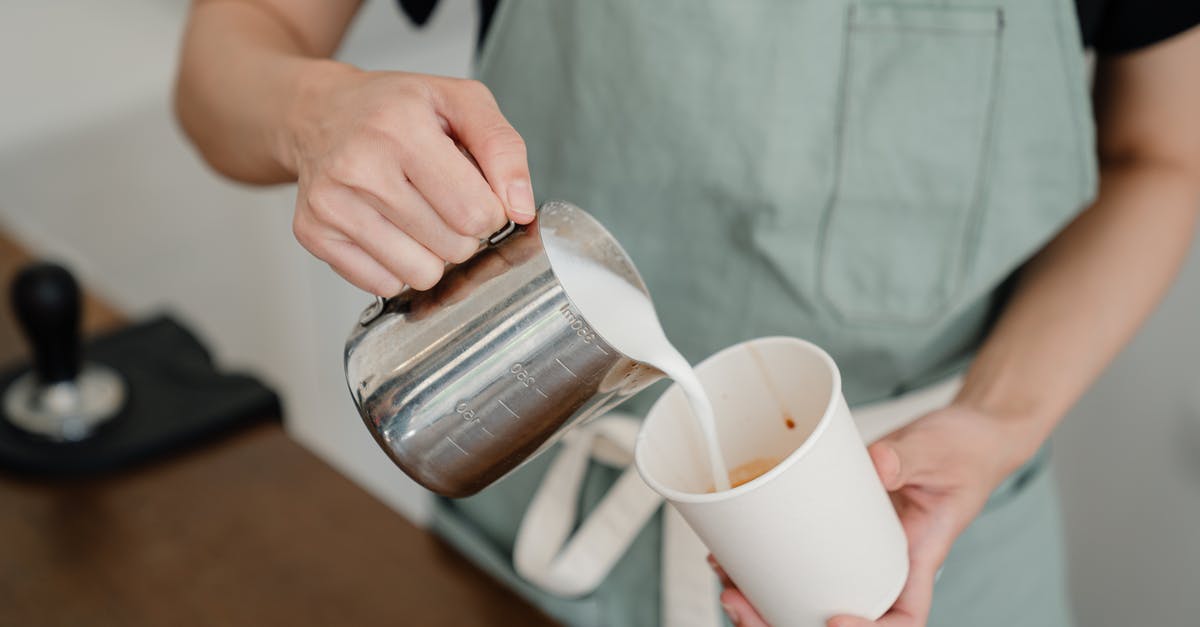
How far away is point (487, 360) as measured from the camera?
20.7 inches

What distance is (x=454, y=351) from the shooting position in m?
0.53

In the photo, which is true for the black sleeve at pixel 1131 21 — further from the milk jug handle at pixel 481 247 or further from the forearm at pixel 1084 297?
the milk jug handle at pixel 481 247

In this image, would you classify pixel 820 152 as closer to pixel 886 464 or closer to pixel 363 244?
pixel 886 464

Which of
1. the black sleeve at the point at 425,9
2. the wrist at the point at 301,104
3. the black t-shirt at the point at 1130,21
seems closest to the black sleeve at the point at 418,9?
the black sleeve at the point at 425,9

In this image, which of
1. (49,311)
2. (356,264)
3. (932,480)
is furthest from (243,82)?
(932,480)

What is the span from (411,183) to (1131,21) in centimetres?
56

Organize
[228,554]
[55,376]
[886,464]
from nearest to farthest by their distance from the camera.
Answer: [886,464]
[228,554]
[55,376]

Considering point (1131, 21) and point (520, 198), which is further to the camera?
point (1131, 21)

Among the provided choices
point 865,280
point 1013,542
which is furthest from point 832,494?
point 1013,542

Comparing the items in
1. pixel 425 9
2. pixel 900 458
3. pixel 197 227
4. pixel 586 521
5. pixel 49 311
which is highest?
pixel 425 9

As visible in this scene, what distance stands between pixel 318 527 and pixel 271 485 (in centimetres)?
8

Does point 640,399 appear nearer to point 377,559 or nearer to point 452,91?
point 377,559

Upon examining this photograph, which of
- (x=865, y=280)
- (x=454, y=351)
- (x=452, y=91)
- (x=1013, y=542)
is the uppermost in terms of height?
(x=452, y=91)

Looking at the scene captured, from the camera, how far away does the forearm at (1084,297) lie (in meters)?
0.77
